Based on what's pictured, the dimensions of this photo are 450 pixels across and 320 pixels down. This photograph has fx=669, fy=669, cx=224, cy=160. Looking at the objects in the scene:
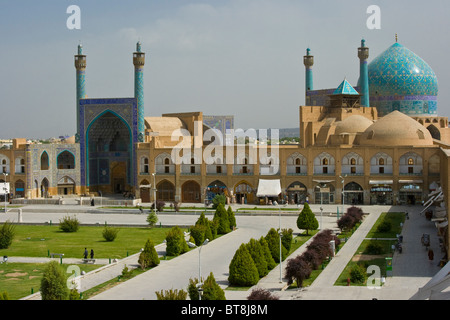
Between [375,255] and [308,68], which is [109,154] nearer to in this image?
[308,68]

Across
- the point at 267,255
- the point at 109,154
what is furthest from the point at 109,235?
the point at 109,154

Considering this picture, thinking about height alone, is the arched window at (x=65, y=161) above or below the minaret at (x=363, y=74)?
below

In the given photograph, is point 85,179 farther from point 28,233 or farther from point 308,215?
point 308,215

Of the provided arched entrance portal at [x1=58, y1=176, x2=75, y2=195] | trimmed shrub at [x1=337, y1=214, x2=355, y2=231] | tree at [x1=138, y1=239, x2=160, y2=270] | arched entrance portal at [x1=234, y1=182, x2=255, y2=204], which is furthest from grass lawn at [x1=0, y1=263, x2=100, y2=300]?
arched entrance portal at [x1=58, y1=176, x2=75, y2=195]

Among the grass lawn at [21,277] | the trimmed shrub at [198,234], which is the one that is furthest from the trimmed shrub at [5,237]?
the trimmed shrub at [198,234]

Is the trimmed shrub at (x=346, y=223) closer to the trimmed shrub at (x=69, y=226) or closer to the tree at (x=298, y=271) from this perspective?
the tree at (x=298, y=271)

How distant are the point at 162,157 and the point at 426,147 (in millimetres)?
21136

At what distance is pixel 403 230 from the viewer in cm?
3612

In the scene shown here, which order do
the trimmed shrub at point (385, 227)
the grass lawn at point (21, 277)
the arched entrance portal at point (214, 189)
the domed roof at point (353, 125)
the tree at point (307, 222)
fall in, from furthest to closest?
the domed roof at point (353, 125) → the arched entrance portal at point (214, 189) → the tree at point (307, 222) → the trimmed shrub at point (385, 227) → the grass lawn at point (21, 277)

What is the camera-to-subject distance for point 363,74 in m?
63.0

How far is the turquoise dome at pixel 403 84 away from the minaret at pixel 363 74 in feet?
6.29

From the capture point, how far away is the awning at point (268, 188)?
171 ft

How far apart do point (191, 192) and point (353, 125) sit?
1459 cm

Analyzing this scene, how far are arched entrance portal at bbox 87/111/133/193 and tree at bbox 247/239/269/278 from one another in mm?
36905
